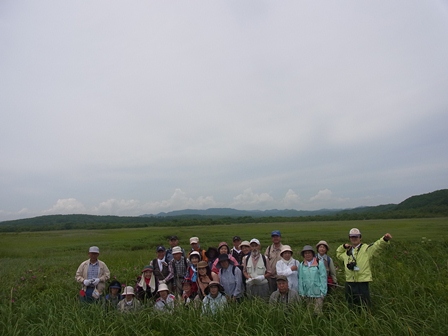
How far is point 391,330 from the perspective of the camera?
4.88 m

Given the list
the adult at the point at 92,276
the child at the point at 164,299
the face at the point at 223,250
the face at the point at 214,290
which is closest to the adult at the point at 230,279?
the face at the point at 214,290

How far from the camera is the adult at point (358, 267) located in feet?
20.4

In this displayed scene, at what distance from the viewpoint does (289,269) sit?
6496 mm

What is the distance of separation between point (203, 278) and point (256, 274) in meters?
1.09

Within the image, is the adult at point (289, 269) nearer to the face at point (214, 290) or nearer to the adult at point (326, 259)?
the adult at point (326, 259)

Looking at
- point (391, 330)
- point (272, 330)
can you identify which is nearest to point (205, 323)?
point (272, 330)

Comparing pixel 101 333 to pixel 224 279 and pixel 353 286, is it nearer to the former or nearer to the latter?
pixel 224 279

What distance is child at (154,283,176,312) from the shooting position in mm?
6379

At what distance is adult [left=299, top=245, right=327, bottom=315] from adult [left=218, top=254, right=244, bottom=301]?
123 cm

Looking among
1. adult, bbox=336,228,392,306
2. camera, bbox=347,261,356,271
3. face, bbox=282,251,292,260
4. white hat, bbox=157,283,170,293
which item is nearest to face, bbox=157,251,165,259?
white hat, bbox=157,283,170,293

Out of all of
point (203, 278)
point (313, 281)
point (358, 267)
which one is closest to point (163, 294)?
point (203, 278)

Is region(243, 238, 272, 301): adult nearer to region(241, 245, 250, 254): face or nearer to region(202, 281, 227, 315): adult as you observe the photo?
region(241, 245, 250, 254): face

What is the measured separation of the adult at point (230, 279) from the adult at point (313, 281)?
123cm

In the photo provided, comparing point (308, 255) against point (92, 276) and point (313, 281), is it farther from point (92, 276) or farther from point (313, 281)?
point (92, 276)
